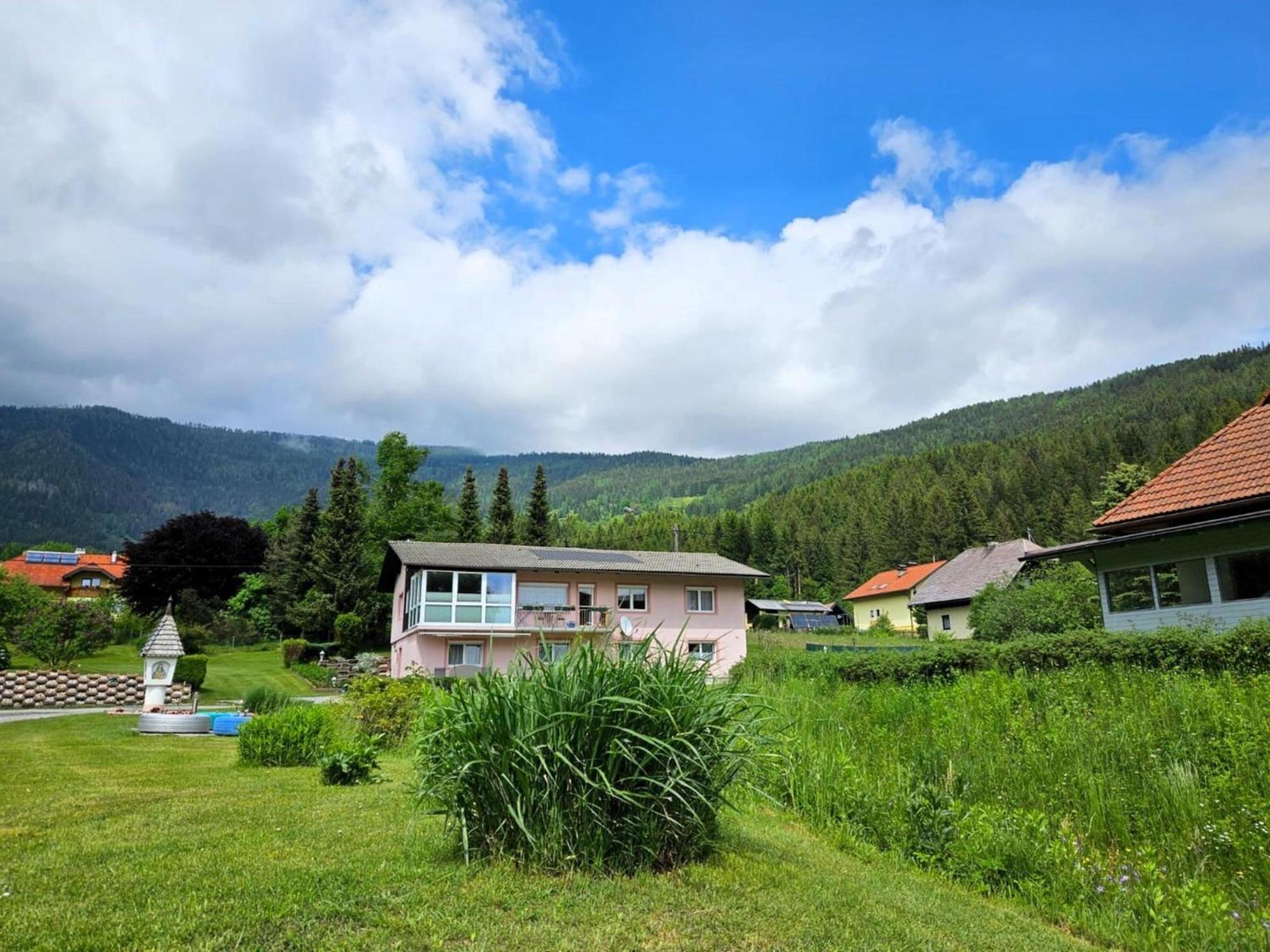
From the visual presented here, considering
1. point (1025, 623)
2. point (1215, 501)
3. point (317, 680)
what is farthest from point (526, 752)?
point (317, 680)

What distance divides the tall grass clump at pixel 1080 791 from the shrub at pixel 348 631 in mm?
35088

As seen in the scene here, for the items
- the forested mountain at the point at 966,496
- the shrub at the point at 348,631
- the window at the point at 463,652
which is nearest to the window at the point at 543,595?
the window at the point at 463,652

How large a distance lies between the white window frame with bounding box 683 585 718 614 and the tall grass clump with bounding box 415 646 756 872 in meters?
31.0

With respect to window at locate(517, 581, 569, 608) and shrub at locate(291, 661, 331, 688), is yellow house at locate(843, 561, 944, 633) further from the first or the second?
shrub at locate(291, 661, 331, 688)

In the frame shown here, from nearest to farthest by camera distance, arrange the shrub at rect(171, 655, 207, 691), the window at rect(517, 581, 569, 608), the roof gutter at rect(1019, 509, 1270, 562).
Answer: the roof gutter at rect(1019, 509, 1270, 562), the shrub at rect(171, 655, 207, 691), the window at rect(517, 581, 569, 608)

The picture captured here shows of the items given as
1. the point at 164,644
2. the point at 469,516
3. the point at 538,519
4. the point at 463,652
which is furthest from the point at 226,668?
the point at 538,519

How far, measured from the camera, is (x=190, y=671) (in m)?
26.5

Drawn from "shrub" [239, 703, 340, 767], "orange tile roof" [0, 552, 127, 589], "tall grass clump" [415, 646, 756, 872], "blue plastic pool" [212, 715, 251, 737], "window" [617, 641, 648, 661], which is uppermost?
"orange tile roof" [0, 552, 127, 589]

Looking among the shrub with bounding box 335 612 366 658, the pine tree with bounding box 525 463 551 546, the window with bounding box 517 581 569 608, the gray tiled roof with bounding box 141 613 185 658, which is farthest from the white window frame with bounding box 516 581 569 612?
the pine tree with bounding box 525 463 551 546

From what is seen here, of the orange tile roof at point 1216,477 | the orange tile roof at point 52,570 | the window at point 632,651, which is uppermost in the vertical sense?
the orange tile roof at point 52,570

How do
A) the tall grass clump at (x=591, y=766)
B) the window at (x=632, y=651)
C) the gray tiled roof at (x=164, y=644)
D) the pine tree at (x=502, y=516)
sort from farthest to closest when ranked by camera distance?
the pine tree at (x=502, y=516)
the gray tiled roof at (x=164, y=644)
the window at (x=632, y=651)
the tall grass clump at (x=591, y=766)

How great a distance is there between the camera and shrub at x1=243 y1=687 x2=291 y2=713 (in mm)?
17094

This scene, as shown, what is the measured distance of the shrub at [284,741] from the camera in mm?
10594

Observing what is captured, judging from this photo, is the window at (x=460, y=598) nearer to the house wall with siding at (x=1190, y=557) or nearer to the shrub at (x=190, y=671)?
the shrub at (x=190, y=671)
